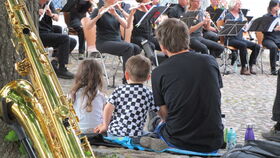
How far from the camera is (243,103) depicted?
22.3ft

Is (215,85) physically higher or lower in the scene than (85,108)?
higher

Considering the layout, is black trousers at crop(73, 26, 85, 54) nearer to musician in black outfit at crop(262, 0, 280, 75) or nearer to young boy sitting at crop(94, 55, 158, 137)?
musician in black outfit at crop(262, 0, 280, 75)

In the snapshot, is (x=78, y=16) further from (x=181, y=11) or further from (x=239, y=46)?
(x=239, y=46)

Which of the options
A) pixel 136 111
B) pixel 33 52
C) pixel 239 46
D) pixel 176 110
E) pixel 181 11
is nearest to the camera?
pixel 33 52

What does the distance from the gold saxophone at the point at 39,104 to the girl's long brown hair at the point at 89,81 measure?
2557mm

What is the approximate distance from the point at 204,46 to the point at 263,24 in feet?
5.26

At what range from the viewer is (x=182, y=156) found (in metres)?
3.60

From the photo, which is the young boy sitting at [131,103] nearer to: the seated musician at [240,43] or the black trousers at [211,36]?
the seated musician at [240,43]

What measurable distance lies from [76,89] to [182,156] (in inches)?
41.8

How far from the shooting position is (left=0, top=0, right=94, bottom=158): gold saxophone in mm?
1235

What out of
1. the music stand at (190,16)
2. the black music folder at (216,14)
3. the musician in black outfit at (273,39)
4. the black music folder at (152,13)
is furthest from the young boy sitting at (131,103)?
the musician in black outfit at (273,39)

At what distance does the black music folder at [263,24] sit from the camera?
9.98m

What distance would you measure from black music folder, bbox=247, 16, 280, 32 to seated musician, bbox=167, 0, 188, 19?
155cm

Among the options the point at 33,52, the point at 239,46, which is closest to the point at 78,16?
the point at 239,46
